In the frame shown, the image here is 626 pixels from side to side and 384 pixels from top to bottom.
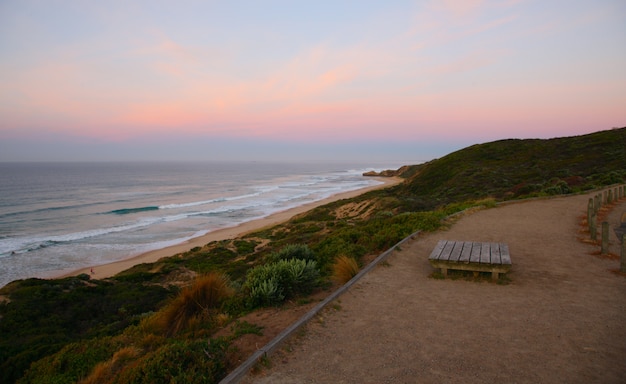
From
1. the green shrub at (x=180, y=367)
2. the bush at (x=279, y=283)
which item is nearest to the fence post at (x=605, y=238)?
the bush at (x=279, y=283)

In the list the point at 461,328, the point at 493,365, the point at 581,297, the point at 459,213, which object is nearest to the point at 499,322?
the point at 461,328

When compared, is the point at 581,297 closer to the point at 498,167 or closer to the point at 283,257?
the point at 283,257

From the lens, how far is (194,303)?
589 cm

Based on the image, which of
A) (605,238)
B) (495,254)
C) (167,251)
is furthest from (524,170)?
(167,251)

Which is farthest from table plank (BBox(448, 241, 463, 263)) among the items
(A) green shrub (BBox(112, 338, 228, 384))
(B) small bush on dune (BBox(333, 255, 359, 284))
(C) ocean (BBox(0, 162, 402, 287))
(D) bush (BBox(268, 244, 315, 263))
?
(C) ocean (BBox(0, 162, 402, 287))

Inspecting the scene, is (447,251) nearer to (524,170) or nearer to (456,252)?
(456,252)

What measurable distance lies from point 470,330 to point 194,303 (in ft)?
14.1

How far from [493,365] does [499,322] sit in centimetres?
122

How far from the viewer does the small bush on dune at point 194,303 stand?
558cm

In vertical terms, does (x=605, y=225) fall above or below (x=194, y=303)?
above

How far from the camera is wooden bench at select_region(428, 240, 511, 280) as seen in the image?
6188mm

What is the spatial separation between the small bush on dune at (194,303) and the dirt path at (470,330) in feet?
7.12

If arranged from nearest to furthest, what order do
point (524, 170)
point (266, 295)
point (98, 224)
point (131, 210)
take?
1. point (266, 295)
2. point (98, 224)
3. point (524, 170)
4. point (131, 210)

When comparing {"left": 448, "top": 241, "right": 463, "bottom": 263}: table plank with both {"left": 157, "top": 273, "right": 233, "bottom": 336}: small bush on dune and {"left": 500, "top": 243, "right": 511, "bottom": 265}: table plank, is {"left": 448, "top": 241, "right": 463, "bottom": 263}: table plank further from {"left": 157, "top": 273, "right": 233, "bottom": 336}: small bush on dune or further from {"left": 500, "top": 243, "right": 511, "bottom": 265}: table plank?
{"left": 157, "top": 273, "right": 233, "bottom": 336}: small bush on dune
